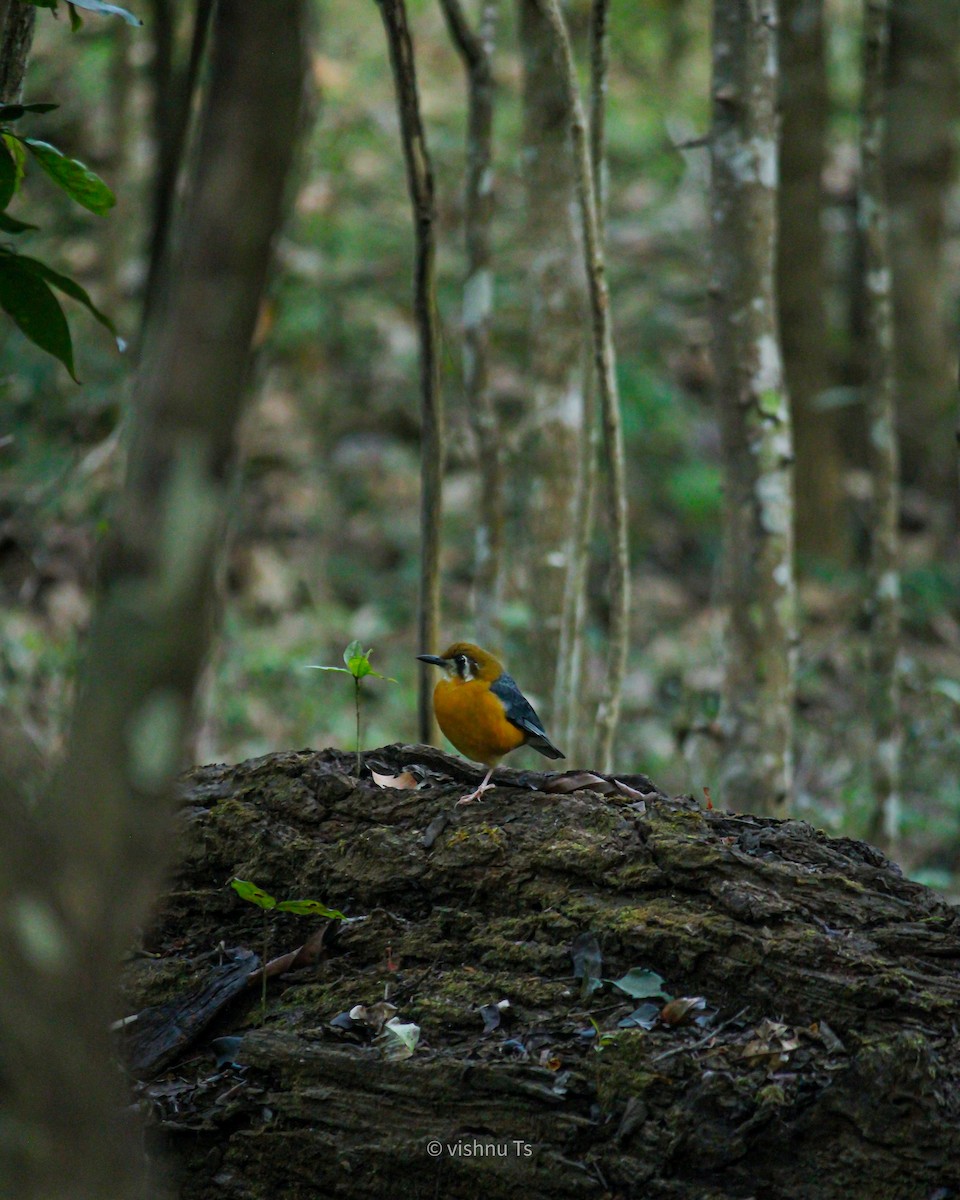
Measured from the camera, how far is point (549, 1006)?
8.97ft

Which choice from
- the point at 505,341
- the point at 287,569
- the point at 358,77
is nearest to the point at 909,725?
the point at 287,569

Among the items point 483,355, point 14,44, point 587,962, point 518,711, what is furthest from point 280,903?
point 483,355

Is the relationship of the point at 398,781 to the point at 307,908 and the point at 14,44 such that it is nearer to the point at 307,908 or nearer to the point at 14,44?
the point at 307,908

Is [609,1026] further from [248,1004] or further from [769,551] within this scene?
[769,551]

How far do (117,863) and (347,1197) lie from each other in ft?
5.55

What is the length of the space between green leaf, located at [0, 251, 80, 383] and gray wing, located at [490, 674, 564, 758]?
2000mm

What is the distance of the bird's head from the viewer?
4258 millimetres

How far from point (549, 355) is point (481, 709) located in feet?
9.82

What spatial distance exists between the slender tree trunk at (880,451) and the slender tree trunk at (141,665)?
5.74 m

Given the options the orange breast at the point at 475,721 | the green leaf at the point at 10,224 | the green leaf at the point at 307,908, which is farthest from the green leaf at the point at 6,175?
the orange breast at the point at 475,721

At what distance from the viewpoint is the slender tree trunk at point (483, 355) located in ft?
19.2

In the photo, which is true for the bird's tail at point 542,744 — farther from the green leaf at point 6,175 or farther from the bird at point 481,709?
the green leaf at point 6,175

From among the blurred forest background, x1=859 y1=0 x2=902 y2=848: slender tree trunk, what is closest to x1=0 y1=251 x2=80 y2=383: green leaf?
the blurred forest background

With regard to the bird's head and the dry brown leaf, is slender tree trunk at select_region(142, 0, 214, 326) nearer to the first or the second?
the dry brown leaf
